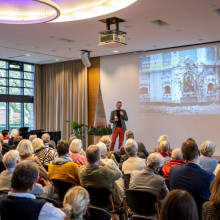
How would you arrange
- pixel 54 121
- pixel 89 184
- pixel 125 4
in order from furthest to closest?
pixel 54 121, pixel 125 4, pixel 89 184

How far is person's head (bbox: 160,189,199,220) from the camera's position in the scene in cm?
145

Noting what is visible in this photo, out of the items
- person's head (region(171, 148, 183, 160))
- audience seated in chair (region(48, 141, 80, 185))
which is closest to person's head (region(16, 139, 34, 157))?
audience seated in chair (region(48, 141, 80, 185))

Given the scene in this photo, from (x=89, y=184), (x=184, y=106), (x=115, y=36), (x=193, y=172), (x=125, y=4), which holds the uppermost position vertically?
(x=125, y=4)

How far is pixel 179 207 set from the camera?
1.46 metres

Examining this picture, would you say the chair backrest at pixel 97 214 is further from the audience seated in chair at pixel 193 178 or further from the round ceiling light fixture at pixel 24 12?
the round ceiling light fixture at pixel 24 12

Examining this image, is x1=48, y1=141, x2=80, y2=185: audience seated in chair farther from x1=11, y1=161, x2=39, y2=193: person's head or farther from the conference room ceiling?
the conference room ceiling

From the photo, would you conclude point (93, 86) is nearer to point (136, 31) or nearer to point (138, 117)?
point (138, 117)

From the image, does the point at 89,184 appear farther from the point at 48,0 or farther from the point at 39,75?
the point at 39,75

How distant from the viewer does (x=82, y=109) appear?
42.1 feet

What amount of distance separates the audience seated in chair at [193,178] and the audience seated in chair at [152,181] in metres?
0.14

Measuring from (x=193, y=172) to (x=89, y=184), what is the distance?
1.18 meters

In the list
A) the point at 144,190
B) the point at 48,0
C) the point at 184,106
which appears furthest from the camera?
the point at 184,106

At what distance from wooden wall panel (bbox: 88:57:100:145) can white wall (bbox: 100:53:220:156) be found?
252 millimetres

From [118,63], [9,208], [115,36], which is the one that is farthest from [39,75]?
[9,208]
